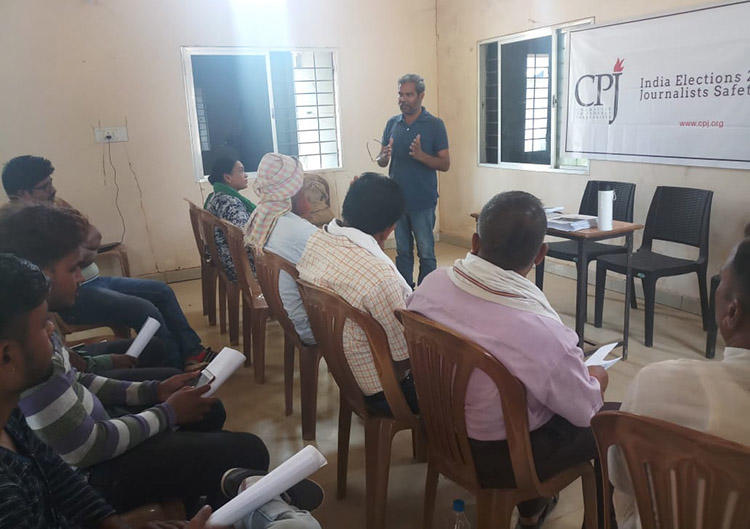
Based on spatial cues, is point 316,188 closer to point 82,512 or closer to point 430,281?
point 430,281

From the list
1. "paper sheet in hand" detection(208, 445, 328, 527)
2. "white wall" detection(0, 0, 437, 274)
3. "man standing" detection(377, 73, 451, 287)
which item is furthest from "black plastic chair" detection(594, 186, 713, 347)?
"white wall" detection(0, 0, 437, 274)

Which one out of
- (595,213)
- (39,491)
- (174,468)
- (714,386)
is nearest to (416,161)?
(595,213)

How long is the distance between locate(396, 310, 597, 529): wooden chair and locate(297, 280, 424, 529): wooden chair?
118 millimetres

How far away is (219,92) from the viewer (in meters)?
5.00

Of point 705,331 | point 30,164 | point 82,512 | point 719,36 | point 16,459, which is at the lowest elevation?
point 705,331

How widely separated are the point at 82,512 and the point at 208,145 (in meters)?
4.32

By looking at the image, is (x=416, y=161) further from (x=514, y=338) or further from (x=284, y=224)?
(x=514, y=338)

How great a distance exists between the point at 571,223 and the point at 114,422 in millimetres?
2373

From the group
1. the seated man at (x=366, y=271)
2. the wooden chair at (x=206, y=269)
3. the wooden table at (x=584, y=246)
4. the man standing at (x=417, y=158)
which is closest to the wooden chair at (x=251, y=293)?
the wooden chair at (x=206, y=269)

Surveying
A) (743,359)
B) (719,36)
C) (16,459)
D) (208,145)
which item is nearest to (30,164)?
(208,145)

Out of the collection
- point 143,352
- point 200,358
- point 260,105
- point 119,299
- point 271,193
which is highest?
point 260,105

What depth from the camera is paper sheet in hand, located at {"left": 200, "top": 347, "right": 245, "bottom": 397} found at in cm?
163

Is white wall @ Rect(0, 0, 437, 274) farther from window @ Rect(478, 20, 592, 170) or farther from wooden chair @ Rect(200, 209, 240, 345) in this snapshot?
wooden chair @ Rect(200, 209, 240, 345)

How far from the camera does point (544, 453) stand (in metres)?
1.38
